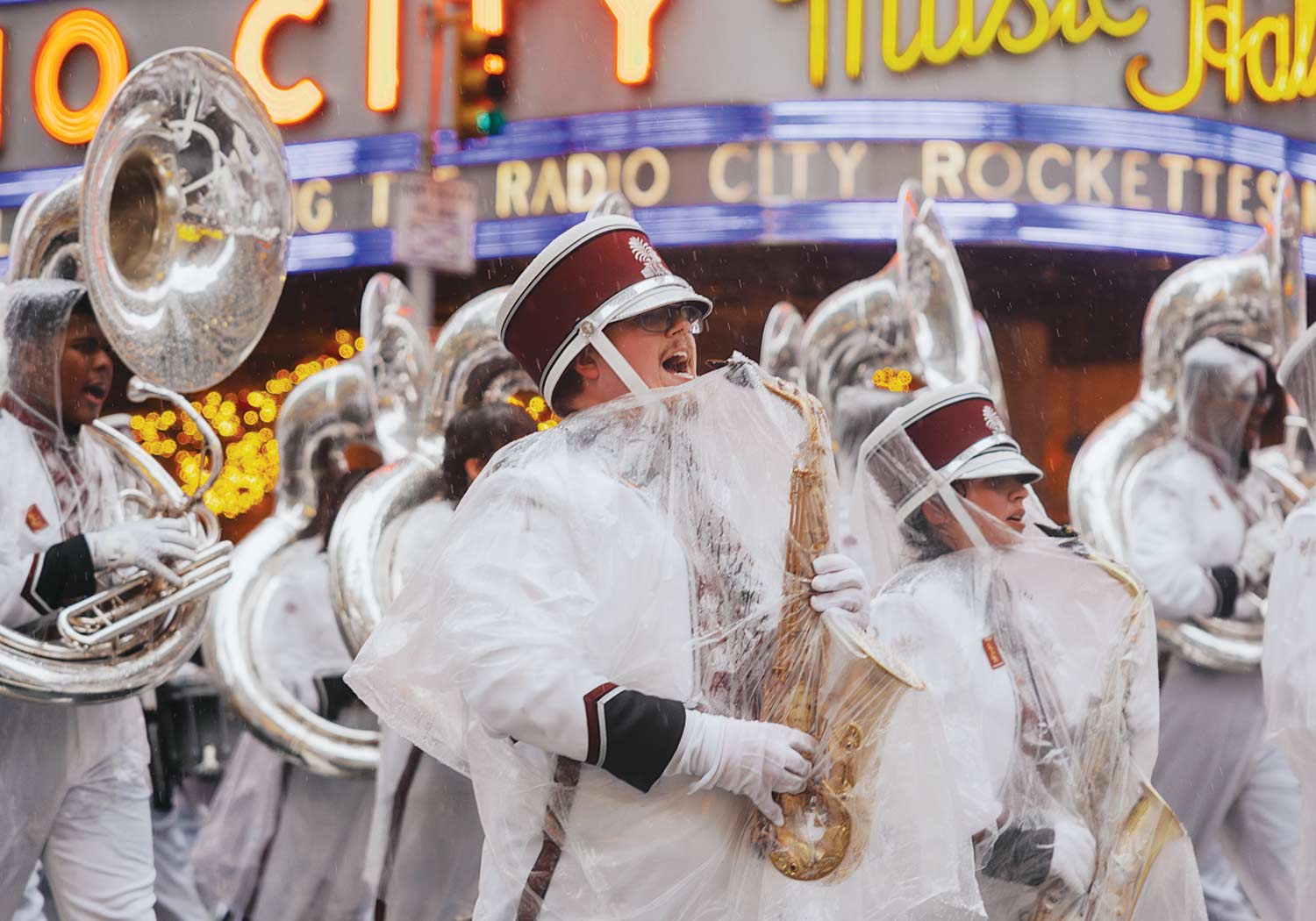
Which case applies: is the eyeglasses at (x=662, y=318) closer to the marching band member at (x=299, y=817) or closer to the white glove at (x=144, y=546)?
the white glove at (x=144, y=546)

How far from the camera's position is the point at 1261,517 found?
22.9 feet

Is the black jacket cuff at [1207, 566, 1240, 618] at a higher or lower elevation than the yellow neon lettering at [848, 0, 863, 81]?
lower

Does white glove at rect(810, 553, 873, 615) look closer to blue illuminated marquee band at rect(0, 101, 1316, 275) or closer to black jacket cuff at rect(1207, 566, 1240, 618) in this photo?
A: black jacket cuff at rect(1207, 566, 1240, 618)

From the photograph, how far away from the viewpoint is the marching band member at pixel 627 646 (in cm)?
301

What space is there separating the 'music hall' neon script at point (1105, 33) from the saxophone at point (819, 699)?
10.0m

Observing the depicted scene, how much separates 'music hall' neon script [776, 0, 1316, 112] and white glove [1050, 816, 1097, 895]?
948 centimetres

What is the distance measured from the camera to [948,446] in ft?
14.5

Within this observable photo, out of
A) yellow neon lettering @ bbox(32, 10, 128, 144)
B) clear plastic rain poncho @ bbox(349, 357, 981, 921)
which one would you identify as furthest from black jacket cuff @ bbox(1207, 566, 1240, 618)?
yellow neon lettering @ bbox(32, 10, 128, 144)

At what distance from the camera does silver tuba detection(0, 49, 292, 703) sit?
4766 mm

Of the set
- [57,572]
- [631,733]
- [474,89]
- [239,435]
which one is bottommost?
[239,435]

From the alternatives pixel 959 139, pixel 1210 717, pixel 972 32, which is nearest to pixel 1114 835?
pixel 1210 717

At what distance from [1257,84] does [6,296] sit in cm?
1012

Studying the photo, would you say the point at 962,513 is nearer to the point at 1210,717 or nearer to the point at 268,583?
the point at 1210,717

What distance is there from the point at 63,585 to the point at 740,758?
2.33 meters
